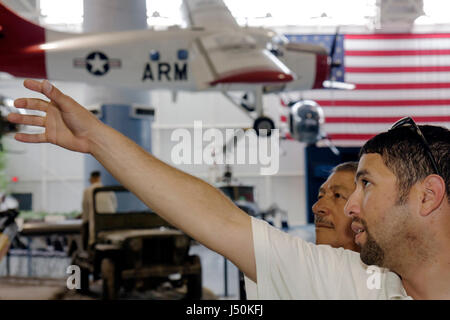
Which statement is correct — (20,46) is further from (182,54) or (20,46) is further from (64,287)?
(64,287)

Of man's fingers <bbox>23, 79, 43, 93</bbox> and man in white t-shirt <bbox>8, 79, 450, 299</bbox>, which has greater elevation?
man's fingers <bbox>23, 79, 43, 93</bbox>

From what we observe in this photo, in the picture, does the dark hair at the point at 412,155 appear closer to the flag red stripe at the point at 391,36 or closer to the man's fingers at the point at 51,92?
the man's fingers at the point at 51,92

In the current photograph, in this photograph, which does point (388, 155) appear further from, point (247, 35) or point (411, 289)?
point (247, 35)

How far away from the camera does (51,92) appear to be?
0.77 meters

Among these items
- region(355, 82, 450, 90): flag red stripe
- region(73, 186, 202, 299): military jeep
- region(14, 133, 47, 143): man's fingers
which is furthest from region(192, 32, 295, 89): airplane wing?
region(14, 133, 47, 143): man's fingers

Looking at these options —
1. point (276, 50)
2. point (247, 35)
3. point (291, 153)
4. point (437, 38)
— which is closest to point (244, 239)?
point (247, 35)

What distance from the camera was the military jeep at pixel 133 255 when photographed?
160 inches

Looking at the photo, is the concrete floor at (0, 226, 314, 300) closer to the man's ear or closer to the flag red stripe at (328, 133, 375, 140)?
the man's ear

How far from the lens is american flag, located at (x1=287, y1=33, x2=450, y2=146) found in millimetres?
10438

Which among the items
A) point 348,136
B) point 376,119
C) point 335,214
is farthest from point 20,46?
point 376,119

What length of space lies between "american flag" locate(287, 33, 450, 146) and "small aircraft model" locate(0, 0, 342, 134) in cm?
340

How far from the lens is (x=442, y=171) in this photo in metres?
0.84

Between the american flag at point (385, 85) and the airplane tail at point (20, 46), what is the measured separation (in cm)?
505
